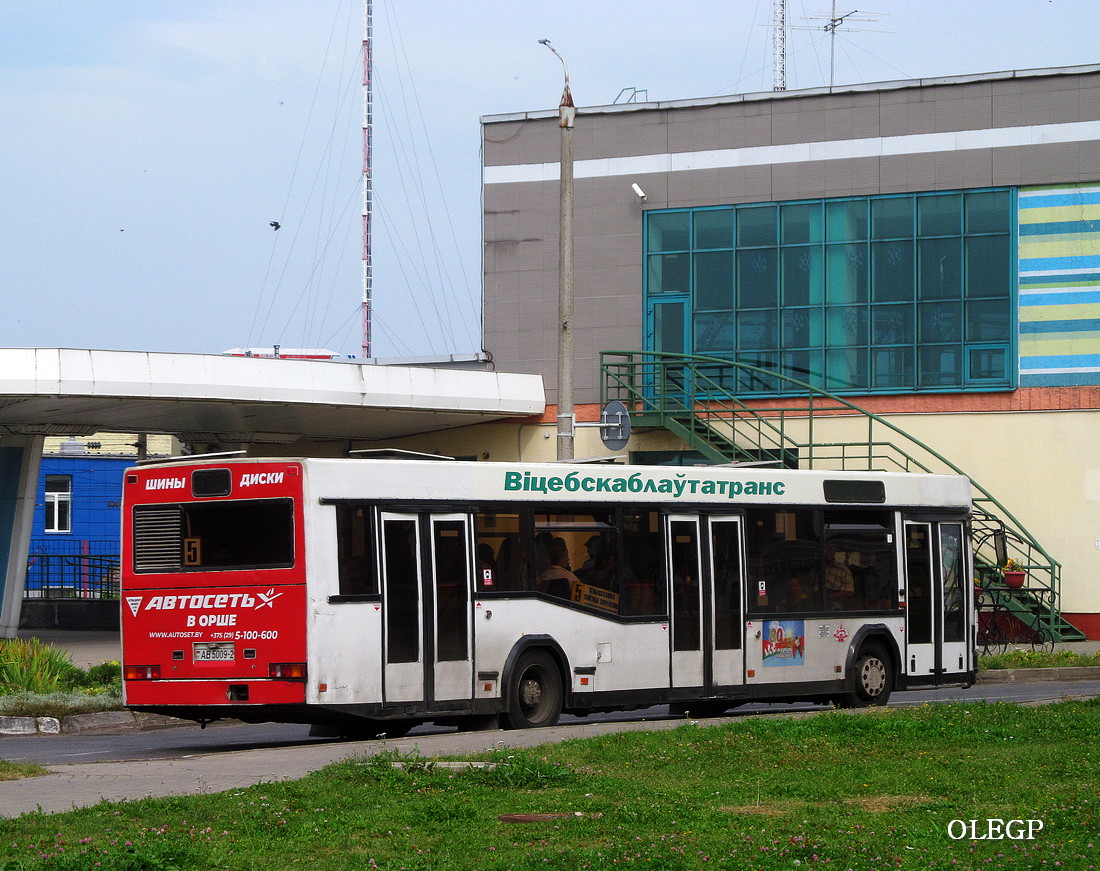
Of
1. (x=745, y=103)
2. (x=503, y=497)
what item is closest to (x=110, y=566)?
(x=745, y=103)

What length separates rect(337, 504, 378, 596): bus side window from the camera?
1430 cm

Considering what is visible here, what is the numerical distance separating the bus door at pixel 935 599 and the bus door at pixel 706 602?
281cm

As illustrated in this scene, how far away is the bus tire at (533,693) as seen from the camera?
1558 centimetres

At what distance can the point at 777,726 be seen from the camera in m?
13.6

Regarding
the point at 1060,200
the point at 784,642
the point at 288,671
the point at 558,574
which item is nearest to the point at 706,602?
the point at 784,642

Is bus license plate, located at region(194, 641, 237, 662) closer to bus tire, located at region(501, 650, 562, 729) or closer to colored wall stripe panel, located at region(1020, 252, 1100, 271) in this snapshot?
bus tire, located at region(501, 650, 562, 729)

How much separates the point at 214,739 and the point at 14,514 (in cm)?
1358

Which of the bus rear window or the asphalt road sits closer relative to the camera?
the bus rear window

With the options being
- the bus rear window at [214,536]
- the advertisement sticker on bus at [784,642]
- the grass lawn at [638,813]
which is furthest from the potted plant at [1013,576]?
the bus rear window at [214,536]

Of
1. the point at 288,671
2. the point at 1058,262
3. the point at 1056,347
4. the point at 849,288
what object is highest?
the point at 1058,262

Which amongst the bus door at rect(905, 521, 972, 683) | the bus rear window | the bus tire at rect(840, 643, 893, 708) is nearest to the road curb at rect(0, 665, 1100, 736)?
the bus rear window

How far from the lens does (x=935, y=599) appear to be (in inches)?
762

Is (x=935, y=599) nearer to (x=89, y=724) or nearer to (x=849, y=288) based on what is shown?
(x=89, y=724)

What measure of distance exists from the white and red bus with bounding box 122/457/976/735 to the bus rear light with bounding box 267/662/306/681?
13 millimetres
